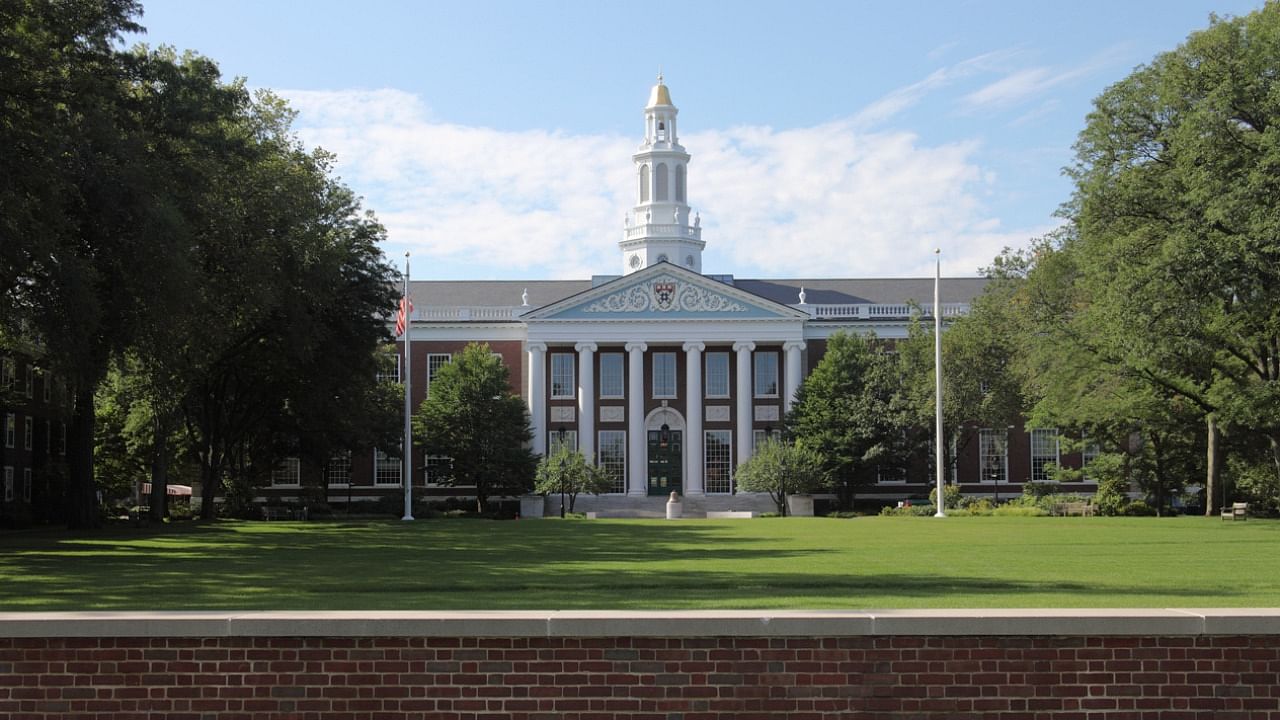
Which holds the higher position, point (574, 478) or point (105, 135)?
point (105, 135)

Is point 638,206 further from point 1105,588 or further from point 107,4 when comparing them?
point 1105,588

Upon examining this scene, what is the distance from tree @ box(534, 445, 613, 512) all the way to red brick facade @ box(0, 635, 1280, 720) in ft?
208

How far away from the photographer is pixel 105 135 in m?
28.3

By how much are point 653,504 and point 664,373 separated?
9.42m

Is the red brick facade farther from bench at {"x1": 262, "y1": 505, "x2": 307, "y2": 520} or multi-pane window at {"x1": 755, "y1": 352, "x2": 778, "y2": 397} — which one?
multi-pane window at {"x1": 755, "y1": 352, "x2": 778, "y2": 397}

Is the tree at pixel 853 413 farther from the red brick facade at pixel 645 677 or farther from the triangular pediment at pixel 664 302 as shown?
the red brick facade at pixel 645 677

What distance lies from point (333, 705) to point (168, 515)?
175ft

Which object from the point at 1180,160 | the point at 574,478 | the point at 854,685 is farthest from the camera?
the point at 574,478

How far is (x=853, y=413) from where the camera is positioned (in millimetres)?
77375

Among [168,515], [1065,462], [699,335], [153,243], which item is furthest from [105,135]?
[1065,462]

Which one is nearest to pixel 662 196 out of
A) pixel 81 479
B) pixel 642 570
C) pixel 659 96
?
pixel 659 96

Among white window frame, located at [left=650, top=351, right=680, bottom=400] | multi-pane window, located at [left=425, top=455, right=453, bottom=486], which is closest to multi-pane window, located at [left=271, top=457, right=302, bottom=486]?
multi-pane window, located at [left=425, top=455, right=453, bottom=486]

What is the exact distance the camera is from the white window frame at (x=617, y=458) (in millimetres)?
84250

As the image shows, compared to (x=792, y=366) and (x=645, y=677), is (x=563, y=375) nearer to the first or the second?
(x=792, y=366)
